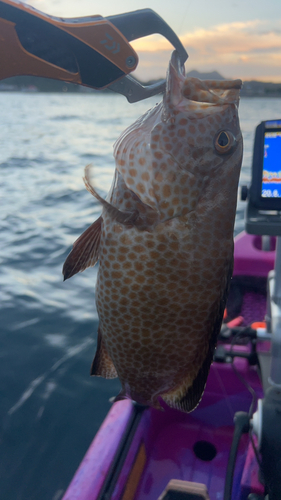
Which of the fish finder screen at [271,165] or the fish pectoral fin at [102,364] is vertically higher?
the fish finder screen at [271,165]

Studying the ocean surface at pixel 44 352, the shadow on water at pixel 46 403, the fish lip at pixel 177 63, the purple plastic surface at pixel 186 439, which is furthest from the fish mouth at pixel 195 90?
the shadow on water at pixel 46 403

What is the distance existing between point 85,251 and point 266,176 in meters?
1.72

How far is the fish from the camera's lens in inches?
50.0

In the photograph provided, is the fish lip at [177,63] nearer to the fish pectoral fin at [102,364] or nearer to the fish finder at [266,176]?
the fish pectoral fin at [102,364]

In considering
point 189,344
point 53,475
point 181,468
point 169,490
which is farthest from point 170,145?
point 53,475

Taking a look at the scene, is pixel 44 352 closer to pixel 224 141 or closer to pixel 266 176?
pixel 266 176

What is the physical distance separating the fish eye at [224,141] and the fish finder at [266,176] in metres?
1.33

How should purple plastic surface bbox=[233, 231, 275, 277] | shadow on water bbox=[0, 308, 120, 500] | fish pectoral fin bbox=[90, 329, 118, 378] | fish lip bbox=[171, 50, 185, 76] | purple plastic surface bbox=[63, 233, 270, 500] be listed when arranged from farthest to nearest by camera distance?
purple plastic surface bbox=[233, 231, 275, 277] → shadow on water bbox=[0, 308, 120, 500] → purple plastic surface bbox=[63, 233, 270, 500] → fish pectoral fin bbox=[90, 329, 118, 378] → fish lip bbox=[171, 50, 185, 76]

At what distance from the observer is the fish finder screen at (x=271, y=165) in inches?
102

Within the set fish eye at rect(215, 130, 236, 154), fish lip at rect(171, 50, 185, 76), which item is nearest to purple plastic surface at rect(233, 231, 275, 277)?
fish eye at rect(215, 130, 236, 154)

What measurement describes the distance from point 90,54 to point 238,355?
134 inches

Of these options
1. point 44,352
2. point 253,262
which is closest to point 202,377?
point 253,262

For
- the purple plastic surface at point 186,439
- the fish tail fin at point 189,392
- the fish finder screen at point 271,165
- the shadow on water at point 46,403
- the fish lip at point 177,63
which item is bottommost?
the shadow on water at point 46,403

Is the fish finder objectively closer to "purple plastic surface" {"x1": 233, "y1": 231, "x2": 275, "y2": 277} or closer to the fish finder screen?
the fish finder screen
